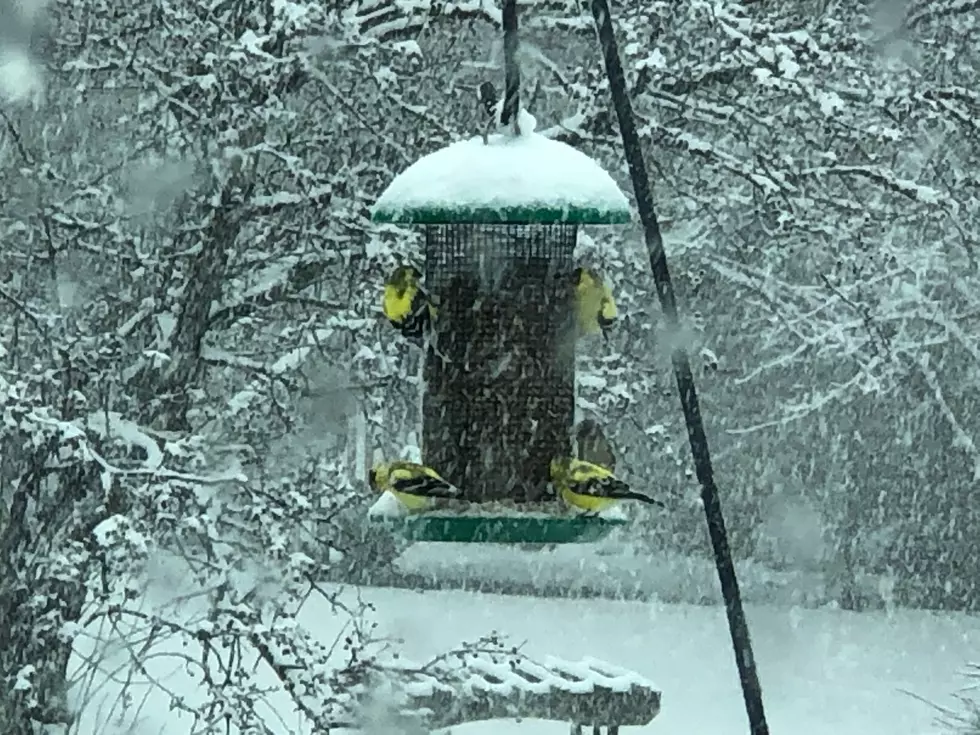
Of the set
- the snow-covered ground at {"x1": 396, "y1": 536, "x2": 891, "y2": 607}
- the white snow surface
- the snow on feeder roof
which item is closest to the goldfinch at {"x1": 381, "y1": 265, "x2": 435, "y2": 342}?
the snow on feeder roof

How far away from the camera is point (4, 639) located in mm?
5969

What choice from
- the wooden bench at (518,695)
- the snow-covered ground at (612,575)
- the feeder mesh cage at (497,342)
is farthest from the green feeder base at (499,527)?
the snow-covered ground at (612,575)

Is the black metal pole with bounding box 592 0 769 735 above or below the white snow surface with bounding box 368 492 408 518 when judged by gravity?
above

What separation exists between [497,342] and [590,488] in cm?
Answer: 63

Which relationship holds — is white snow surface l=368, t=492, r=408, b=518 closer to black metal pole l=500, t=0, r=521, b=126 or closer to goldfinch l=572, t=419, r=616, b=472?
goldfinch l=572, t=419, r=616, b=472

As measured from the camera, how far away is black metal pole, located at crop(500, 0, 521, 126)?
246cm

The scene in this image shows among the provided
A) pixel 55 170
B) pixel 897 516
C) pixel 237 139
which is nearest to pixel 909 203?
pixel 237 139

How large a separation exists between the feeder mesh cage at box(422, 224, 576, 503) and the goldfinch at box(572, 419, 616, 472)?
0.30 feet

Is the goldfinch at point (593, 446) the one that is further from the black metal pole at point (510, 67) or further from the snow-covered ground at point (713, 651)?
the snow-covered ground at point (713, 651)

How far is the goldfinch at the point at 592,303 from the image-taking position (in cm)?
336

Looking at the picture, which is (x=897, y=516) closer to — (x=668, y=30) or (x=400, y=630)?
(x=400, y=630)

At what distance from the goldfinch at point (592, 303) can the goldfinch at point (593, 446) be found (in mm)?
222

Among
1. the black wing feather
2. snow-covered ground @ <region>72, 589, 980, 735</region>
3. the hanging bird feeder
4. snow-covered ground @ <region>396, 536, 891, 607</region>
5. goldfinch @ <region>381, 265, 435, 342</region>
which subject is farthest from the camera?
snow-covered ground @ <region>396, 536, 891, 607</region>

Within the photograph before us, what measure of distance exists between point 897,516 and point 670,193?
347 inches
